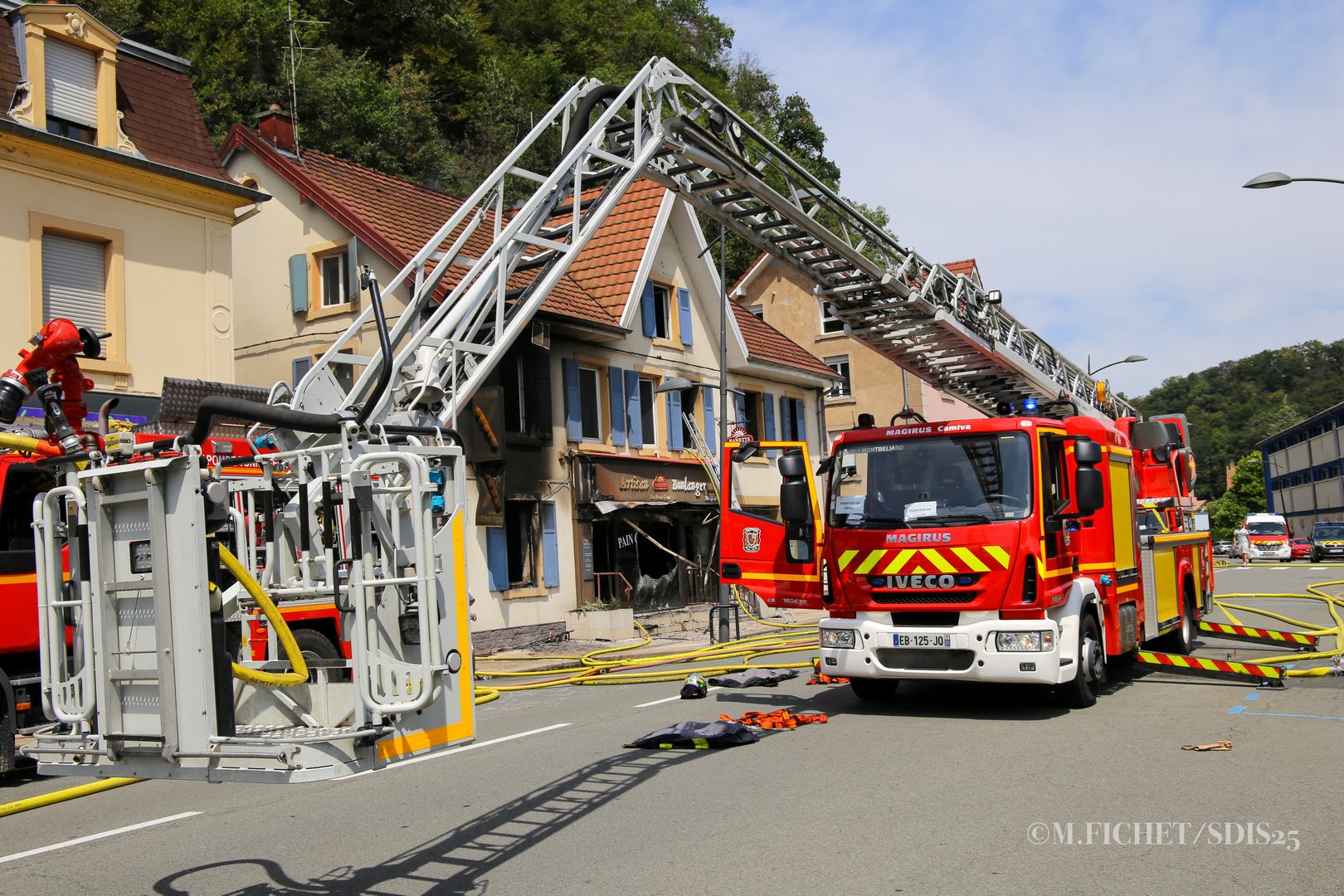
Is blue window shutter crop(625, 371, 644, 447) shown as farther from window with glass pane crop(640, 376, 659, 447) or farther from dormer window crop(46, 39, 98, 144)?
dormer window crop(46, 39, 98, 144)

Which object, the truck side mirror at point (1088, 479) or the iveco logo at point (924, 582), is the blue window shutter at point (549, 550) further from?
the truck side mirror at point (1088, 479)

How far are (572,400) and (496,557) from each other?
12.8ft

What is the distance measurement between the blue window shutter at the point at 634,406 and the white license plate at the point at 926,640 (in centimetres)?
1619

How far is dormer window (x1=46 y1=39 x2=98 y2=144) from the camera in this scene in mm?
16500

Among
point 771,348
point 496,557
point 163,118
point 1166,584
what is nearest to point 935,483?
point 1166,584

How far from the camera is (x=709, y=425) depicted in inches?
1136

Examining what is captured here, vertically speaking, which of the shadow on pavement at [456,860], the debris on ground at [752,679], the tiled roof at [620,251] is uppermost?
the tiled roof at [620,251]

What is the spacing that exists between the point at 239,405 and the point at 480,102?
36.8 meters

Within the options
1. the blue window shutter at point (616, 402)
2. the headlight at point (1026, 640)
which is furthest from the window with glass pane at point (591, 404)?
the headlight at point (1026, 640)

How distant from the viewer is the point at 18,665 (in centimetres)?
886

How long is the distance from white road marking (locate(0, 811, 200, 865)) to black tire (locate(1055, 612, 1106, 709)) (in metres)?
7.12

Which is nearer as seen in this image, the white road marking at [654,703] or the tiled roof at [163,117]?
the white road marking at [654,703]

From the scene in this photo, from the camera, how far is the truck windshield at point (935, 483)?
1010 cm

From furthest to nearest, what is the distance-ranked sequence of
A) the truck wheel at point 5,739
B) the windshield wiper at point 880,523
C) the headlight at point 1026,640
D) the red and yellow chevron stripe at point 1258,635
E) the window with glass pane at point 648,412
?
the window with glass pane at point 648,412 < the red and yellow chevron stripe at point 1258,635 < the windshield wiper at point 880,523 < the headlight at point 1026,640 < the truck wheel at point 5,739
